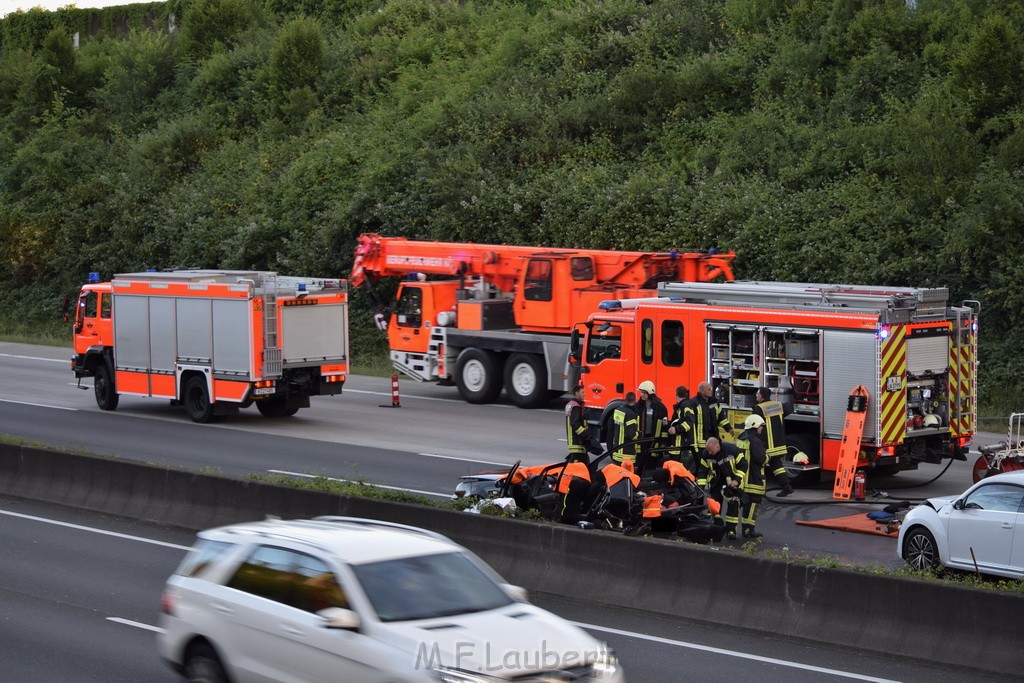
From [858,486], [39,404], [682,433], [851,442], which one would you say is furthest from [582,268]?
[39,404]

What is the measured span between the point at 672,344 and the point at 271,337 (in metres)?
8.22

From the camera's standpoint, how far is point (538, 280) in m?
27.9

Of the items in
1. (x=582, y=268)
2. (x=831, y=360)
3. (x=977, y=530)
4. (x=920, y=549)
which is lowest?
(x=920, y=549)

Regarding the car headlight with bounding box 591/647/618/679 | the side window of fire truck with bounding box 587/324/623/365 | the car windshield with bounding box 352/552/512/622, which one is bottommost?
the car headlight with bounding box 591/647/618/679

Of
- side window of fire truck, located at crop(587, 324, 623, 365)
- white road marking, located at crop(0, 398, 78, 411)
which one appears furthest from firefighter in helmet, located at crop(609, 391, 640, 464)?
white road marking, located at crop(0, 398, 78, 411)

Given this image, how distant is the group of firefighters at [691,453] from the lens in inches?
575

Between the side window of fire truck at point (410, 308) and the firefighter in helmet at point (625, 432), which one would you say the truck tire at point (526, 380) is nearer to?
the side window of fire truck at point (410, 308)

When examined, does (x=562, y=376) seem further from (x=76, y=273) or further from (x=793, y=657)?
(x=76, y=273)

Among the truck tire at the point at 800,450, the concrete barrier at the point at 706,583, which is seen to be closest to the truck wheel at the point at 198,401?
the concrete barrier at the point at 706,583

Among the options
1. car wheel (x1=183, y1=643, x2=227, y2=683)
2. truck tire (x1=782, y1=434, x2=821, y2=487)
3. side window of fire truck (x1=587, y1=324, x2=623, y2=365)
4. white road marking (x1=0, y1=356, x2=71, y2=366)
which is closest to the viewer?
car wheel (x1=183, y1=643, x2=227, y2=683)

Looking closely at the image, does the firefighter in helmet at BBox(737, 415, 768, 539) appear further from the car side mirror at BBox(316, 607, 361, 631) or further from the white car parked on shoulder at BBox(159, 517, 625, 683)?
the car side mirror at BBox(316, 607, 361, 631)

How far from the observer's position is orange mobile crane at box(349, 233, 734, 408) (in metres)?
27.0

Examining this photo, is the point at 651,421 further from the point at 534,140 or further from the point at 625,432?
the point at 534,140

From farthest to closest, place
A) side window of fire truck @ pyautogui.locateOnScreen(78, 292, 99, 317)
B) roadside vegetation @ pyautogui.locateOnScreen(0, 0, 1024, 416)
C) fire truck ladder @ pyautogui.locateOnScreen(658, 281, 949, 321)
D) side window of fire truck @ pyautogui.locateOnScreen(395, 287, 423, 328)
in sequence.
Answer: roadside vegetation @ pyautogui.locateOnScreen(0, 0, 1024, 416) < side window of fire truck @ pyautogui.locateOnScreen(395, 287, 423, 328) < side window of fire truck @ pyautogui.locateOnScreen(78, 292, 99, 317) < fire truck ladder @ pyautogui.locateOnScreen(658, 281, 949, 321)
